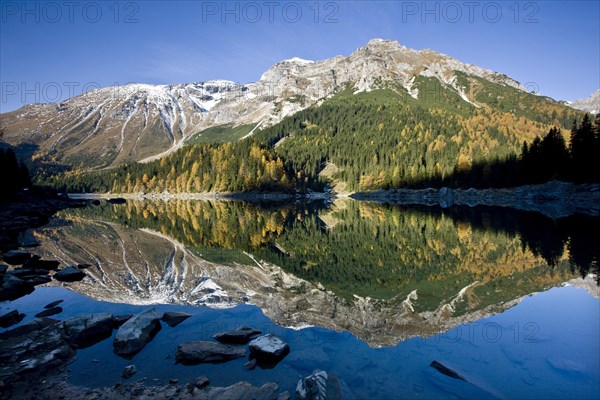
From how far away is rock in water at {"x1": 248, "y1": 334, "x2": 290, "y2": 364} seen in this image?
11.4 m

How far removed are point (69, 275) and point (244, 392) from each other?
20.0m

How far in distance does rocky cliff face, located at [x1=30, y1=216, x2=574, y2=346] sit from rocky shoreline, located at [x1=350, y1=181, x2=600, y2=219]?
44139mm

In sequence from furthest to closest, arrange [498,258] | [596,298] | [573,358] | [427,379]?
1. [498,258]
2. [596,298]
3. [573,358]
4. [427,379]

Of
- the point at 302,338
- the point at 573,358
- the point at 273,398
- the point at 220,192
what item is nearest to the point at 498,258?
the point at 573,358

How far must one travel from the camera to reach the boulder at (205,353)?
11414 mm

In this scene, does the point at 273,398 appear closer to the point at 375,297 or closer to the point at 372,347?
the point at 372,347

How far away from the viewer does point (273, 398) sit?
912cm

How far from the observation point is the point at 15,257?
89.7 ft

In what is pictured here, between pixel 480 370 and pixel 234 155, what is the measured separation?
454 feet

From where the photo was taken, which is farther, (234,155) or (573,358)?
(234,155)

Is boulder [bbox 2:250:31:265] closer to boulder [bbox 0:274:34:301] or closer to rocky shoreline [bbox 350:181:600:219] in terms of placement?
boulder [bbox 0:274:34:301]

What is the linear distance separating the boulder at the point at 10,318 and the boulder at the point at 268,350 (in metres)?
11.3

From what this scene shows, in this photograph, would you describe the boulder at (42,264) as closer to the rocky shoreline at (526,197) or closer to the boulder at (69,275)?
the boulder at (69,275)

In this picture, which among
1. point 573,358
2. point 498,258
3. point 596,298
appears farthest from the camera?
point 498,258
